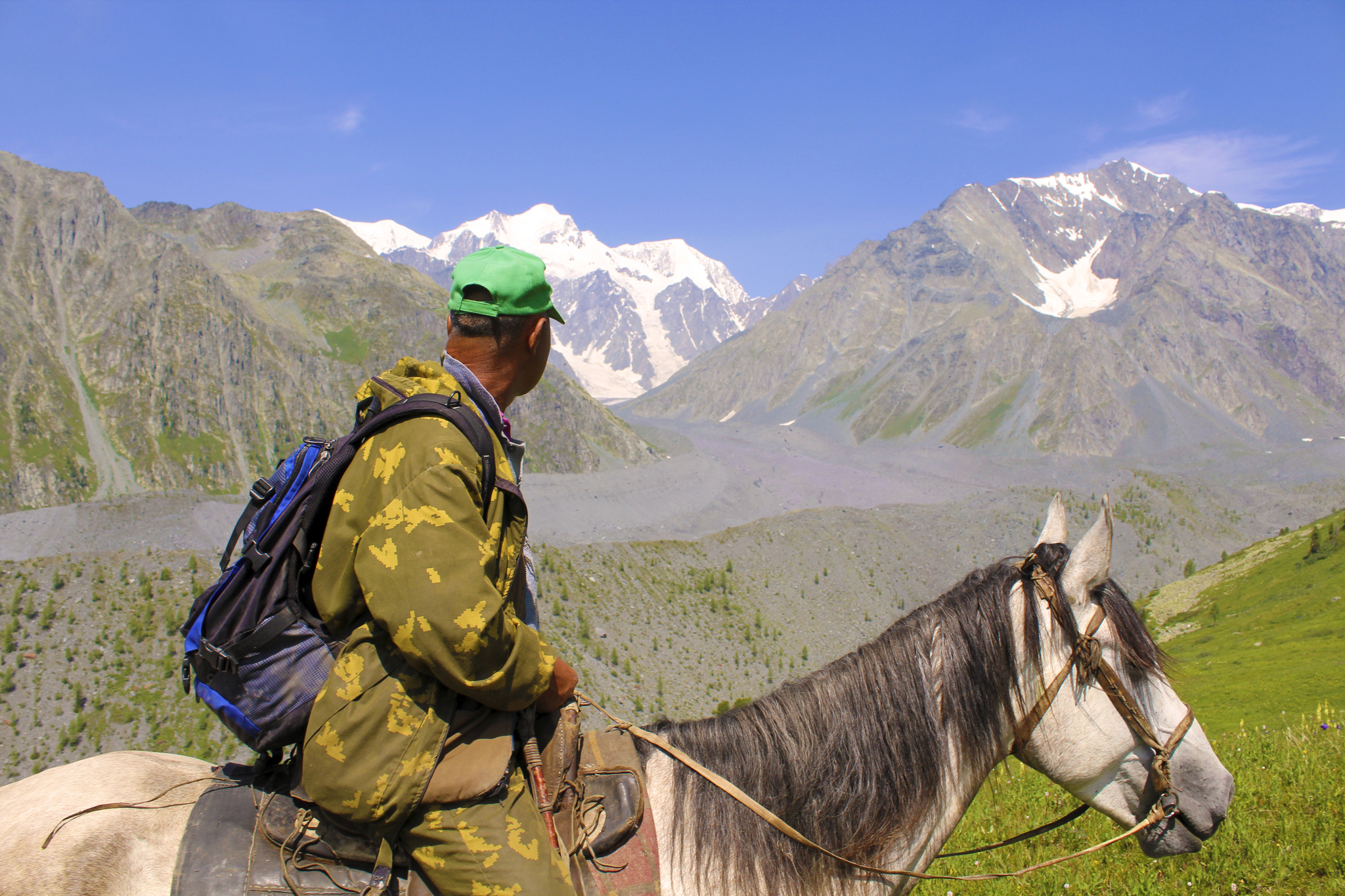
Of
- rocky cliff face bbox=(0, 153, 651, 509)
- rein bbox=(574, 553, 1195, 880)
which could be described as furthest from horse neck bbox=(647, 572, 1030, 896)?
rocky cliff face bbox=(0, 153, 651, 509)

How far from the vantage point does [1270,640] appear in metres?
21.2

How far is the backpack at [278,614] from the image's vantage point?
2354 mm

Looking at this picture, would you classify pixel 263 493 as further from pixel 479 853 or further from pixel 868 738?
pixel 868 738

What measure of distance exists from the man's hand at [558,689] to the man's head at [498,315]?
1.13 m

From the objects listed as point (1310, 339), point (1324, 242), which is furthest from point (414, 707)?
point (1324, 242)

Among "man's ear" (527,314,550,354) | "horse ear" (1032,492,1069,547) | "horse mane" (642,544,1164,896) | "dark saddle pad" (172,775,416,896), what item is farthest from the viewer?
"horse ear" (1032,492,1069,547)

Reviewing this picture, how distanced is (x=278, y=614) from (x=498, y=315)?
1.33 m

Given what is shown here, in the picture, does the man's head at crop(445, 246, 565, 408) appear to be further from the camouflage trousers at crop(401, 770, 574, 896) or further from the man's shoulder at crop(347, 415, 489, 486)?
the camouflage trousers at crop(401, 770, 574, 896)

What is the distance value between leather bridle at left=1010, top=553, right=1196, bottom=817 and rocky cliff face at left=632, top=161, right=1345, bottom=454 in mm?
100267

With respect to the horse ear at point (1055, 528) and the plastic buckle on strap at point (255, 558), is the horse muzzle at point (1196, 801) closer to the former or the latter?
the horse ear at point (1055, 528)

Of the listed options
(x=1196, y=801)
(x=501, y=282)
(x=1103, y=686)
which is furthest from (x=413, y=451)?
(x=1196, y=801)

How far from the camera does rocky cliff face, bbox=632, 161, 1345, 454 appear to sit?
10056cm

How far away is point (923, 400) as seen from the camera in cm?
12150

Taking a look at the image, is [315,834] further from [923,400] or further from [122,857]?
[923,400]
